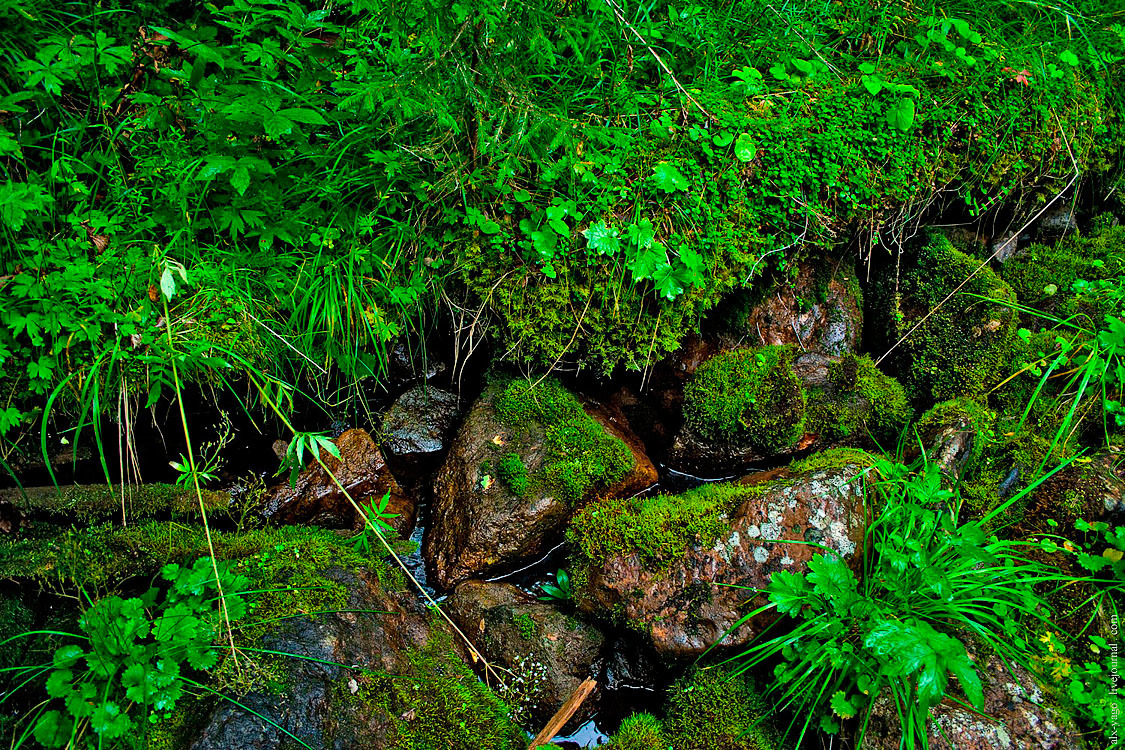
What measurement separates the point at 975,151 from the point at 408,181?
3206 millimetres

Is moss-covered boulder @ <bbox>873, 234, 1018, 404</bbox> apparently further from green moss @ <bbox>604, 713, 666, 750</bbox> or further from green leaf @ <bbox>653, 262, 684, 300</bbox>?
green moss @ <bbox>604, 713, 666, 750</bbox>

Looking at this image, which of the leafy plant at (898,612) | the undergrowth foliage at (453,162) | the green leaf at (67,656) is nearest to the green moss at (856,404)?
the leafy plant at (898,612)

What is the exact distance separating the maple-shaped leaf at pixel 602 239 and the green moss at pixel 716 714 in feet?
6.62

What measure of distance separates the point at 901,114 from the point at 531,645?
3.41m

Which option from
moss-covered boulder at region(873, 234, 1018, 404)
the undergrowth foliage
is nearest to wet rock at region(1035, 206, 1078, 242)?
the undergrowth foliage

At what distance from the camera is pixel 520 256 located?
3.31 metres

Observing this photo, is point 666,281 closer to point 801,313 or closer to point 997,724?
point 801,313

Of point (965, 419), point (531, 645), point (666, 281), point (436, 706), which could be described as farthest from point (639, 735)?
point (965, 419)

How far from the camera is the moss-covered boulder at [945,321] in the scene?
3.61 m

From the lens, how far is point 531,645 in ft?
9.73

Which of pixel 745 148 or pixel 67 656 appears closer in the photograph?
pixel 67 656

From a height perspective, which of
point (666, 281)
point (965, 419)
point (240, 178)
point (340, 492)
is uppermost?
point (240, 178)

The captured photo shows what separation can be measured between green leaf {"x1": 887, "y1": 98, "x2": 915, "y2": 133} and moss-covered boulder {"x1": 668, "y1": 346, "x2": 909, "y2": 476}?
1.33 meters

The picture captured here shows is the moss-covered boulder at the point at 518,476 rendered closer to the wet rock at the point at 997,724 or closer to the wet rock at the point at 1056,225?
the wet rock at the point at 997,724
